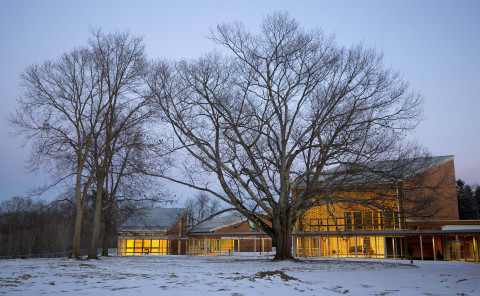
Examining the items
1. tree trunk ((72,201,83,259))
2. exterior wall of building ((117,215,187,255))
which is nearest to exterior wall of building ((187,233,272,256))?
exterior wall of building ((117,215,187,255))

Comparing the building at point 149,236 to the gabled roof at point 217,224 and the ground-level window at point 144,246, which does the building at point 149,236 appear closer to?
the ground-level window at point 144,246

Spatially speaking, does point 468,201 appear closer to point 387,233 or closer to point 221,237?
point 387,233

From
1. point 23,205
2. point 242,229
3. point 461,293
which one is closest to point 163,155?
point 461,293

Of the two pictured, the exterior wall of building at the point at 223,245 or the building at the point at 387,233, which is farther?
the exterior wall of building at the point at 223,245

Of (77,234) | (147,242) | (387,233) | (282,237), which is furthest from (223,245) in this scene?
(77,234)

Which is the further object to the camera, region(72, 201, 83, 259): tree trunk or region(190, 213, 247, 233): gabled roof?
region(190, 213, 247, 233): gabled roof

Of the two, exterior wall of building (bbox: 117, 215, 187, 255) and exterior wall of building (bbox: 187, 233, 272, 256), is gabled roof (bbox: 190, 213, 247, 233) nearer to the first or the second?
exterior wall of building (bbox: 187, 233, 272, 256)

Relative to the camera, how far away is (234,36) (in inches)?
850

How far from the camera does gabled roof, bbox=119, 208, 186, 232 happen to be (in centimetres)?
4428

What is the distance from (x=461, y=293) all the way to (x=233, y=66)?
15742mm

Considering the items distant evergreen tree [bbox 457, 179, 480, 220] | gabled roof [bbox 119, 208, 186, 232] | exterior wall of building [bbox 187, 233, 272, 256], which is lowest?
exterior wall of building [bbox 187, 233, 272, 256]

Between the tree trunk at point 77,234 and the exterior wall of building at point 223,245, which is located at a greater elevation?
the tree trunk at point 77,234

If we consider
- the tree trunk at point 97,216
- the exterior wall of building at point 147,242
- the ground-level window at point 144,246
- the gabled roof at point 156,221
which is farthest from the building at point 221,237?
the tree trunk at point 97,216

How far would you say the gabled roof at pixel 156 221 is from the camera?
1743 inches
